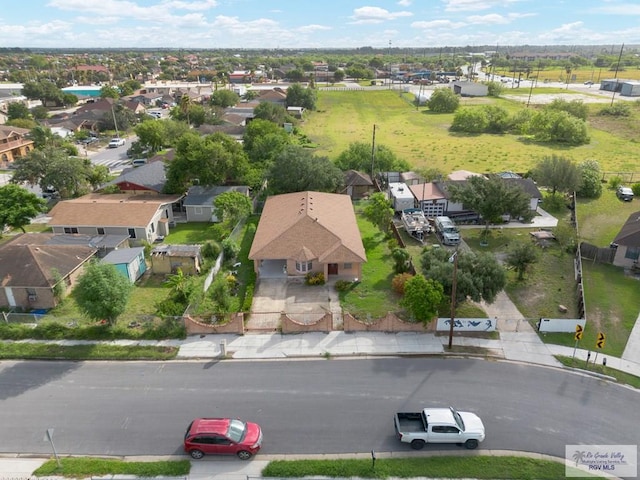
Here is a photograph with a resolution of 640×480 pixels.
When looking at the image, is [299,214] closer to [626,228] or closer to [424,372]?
[424,372]

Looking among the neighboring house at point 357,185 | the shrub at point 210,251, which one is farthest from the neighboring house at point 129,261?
the neighboring house at point 357,185

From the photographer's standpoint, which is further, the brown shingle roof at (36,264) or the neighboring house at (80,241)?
the neighboring house at (80,241)

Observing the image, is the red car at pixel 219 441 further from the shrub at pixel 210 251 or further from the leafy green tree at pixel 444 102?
the leafy green tree at pixel 444 102

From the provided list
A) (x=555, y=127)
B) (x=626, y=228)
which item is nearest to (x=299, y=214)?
(x=626, y=228)

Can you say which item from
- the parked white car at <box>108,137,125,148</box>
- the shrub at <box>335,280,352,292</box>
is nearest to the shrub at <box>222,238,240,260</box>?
the shrub at <box>335,280,352,292</box>

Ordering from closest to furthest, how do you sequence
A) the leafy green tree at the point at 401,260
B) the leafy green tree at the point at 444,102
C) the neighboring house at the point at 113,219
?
the leafy green tree at the point at 401,260 < the neighboring house at the point at 113,219 < the leafy green tree at the point at 444,102

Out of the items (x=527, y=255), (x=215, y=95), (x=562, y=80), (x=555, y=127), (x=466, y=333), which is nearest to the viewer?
(x=466, y=333)
